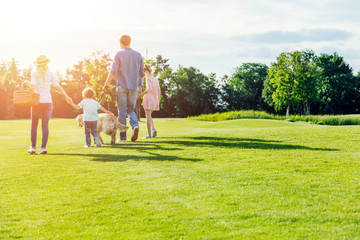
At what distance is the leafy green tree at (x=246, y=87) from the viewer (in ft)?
234

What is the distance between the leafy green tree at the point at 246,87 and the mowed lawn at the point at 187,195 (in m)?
62.8

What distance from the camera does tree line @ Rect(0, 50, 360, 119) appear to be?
186ft

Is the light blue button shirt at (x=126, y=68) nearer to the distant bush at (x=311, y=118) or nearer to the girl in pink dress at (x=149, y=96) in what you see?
the girl in pink dress at (x=149, y=96)

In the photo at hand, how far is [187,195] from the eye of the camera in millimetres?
4418

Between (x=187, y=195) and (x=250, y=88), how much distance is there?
73.7 meters

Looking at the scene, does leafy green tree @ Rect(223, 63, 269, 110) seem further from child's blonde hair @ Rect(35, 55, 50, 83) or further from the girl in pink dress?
child's blonde hair @ Rect(35, 55, 50, 83)

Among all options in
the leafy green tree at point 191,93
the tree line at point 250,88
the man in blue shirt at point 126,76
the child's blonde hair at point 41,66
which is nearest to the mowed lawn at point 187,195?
the child's blonde hair at point 41,66

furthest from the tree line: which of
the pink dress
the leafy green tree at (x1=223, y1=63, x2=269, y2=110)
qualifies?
the pink dress

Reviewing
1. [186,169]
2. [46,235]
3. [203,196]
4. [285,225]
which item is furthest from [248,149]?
[46,235]

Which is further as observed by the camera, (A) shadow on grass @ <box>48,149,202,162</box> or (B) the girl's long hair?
(B) the girl's long hair

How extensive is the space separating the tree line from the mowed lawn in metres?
49.4

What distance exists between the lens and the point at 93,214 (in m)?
3.95

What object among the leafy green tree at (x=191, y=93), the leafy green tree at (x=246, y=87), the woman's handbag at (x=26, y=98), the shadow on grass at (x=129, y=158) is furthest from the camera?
the leafy green tree at (x=246, y=87)

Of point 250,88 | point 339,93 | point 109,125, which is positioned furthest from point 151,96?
point 250,88
